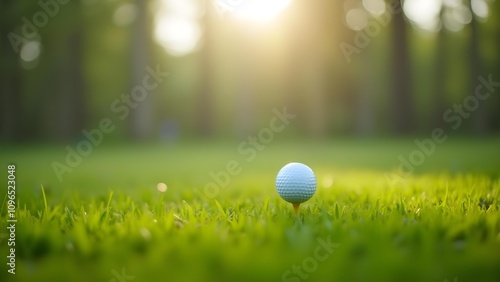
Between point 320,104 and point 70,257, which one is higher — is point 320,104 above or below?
above

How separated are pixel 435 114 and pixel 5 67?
2518cm

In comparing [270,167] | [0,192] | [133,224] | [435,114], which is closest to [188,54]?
[435,114]

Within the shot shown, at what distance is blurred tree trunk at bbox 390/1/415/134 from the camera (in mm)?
18656

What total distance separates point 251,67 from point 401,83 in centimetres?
725

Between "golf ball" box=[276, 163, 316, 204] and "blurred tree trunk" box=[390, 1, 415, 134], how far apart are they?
17.2 metres

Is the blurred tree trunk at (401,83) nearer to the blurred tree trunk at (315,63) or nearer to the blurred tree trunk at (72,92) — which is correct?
the blurred tree trunk at (315,63)

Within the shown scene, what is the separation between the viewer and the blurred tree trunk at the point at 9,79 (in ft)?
55.9

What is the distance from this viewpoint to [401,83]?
62.0 feet

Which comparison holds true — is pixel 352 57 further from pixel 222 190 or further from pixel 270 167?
pixel 222 190

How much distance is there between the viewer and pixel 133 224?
8.36 ft

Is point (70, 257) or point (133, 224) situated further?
point (133, 224)

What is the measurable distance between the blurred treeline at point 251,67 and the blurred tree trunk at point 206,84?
0.21 ft

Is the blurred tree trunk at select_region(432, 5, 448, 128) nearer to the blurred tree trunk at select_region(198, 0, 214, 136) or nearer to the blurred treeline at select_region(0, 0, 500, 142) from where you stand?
the blurred treeline at select_region(0, 0, 500, 142)

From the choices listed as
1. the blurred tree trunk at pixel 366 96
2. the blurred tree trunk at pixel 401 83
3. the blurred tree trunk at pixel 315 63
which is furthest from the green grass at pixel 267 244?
the blurred tree trunk at pixel 315 63
